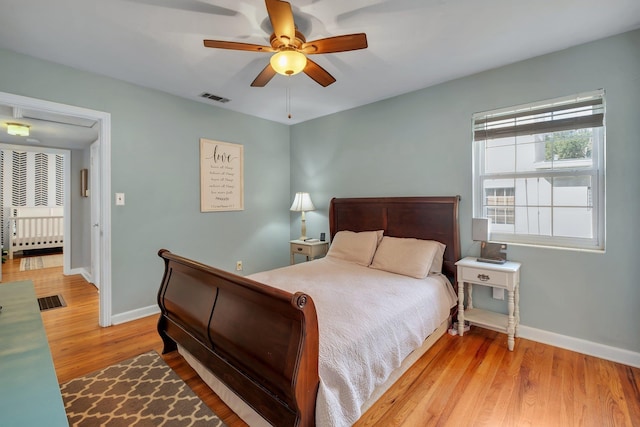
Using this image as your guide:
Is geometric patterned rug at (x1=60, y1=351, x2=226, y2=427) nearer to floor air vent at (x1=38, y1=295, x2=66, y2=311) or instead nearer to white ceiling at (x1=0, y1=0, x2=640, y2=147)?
floor air vent at (x1=38, y1=295, x2=66, y2=311)

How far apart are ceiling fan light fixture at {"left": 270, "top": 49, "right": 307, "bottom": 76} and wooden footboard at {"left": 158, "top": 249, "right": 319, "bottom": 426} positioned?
136 centimetres

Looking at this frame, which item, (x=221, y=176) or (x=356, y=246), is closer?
(x=356, y=246)

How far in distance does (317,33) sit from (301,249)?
2624mm

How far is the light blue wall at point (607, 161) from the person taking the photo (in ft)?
7.06

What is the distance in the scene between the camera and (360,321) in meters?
1.73

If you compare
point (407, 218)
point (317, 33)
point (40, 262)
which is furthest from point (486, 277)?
point (40, 262)

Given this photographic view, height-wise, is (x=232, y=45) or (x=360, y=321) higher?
(x=232, y=45)

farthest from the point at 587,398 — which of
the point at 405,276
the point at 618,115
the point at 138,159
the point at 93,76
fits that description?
the point at 93,76

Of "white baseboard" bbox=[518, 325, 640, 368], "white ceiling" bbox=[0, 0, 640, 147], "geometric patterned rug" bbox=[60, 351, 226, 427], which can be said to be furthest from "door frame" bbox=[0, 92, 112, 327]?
"white baseboard" bbox=[518, 325, 640, 368]

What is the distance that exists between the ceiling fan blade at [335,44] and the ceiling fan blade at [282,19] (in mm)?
128

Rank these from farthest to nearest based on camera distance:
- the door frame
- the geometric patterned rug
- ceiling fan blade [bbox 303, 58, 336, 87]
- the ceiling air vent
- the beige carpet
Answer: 1. the beige carpet
2. the ceiling air vent
3. the door frame
4. ceiling fan blade [bbox 303, 58, 336, 87]
5. the geometric patterned rug

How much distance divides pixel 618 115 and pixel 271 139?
3.74m

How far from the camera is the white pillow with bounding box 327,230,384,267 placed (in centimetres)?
312

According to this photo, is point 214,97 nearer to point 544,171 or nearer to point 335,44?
point 335,44
